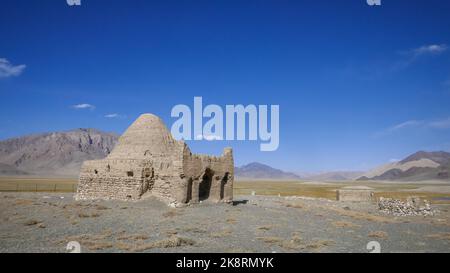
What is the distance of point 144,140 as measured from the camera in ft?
86.6

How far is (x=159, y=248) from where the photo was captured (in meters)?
11.5

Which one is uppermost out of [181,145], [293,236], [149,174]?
[181,145]

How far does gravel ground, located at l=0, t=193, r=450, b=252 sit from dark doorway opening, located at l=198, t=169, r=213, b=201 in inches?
131

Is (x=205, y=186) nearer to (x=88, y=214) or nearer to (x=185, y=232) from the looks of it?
(x=88, y=214)

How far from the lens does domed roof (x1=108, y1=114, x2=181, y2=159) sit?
25.9 meters

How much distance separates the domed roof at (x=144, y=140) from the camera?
25.9 metres

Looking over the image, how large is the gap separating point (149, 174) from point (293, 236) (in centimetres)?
1171

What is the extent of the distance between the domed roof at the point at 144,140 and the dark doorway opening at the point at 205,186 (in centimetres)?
311

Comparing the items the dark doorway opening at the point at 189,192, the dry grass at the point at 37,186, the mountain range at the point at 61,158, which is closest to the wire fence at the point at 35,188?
the dry grass at the point at 37,186

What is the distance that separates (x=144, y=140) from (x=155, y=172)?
4.00m

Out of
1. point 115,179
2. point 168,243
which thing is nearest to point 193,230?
point 168,243
